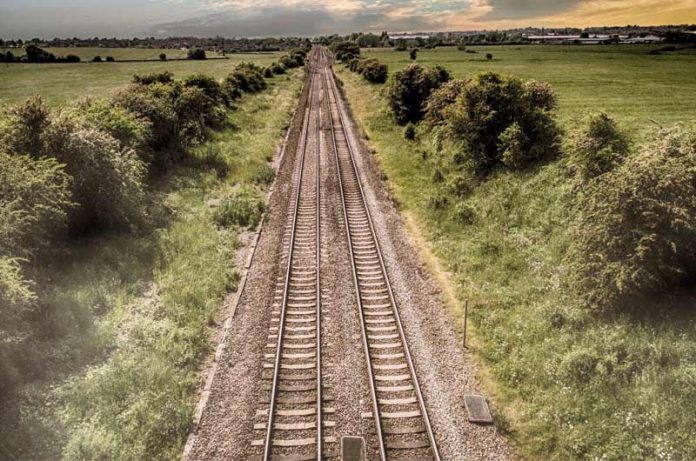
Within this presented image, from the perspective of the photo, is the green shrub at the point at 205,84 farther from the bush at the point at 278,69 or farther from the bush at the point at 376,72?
the bush at the point at 278,69

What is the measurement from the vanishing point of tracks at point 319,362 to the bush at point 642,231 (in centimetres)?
595

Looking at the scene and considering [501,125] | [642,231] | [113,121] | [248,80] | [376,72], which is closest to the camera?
[642,231]

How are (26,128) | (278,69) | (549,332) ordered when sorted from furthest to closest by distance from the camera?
(278,69) → (26,128) → (549,332)

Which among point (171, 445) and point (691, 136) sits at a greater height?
point (691, 136)

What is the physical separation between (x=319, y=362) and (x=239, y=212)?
11.9 meters

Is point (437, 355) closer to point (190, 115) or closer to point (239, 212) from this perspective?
point (239, 212)

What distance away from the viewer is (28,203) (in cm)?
1534

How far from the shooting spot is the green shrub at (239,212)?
21750mm

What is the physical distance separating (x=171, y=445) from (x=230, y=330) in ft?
14.3

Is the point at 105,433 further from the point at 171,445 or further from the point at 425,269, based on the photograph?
the point at 425,269

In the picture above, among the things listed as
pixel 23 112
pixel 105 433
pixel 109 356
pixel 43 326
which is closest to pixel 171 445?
pixel 105 433

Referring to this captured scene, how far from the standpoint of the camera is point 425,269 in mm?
17500

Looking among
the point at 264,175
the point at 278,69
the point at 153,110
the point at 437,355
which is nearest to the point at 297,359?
the point at 437,355

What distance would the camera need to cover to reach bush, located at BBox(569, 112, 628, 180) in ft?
55.7
